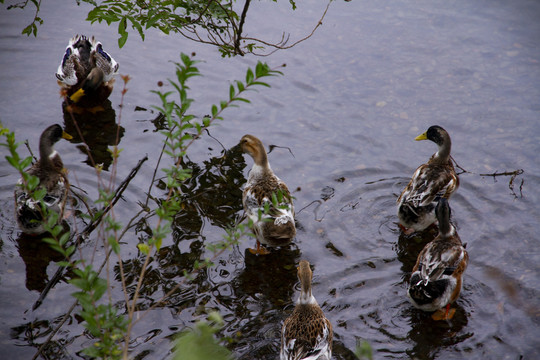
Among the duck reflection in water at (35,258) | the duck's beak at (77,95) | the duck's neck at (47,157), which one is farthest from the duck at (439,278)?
the duck's beak at (77,95)

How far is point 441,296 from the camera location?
19.3 feet

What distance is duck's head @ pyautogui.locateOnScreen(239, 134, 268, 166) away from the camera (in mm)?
7203

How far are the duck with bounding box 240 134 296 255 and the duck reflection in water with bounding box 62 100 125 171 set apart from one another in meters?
2.41

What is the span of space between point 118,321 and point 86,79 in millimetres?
6886

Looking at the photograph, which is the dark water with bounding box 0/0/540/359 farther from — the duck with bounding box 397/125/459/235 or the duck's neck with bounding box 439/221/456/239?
the duck's neck with bounding box 439/221/456/239

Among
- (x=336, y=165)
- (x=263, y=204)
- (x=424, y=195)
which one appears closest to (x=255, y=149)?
(x=263, y=204)

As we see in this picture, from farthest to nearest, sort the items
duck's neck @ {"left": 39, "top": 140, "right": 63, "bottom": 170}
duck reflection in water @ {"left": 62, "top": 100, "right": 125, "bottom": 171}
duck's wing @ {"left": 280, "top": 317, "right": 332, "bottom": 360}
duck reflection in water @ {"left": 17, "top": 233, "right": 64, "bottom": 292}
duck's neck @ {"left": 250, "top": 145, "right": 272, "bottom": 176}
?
duck reflection in water @ {"left": 62, "top": 100, "right": 125, "bottom": 171} < duck's neck @ {"left": 250, "top": 145, "right": 272, "bottom": 176} < duck's neck @ {"left": 39, "top": 140, "right": 63, "bottom": 170} < duck reflection in water @ {"left": 17, "top": 233, "right": 64, "bottom": 292} < duck's wing @ {"left": 280, "top": 317, "right": 332, "bottom": 360}

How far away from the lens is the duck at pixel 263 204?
6.48 meters

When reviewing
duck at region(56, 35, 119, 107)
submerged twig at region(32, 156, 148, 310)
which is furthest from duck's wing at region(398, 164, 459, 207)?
duck at region(56, 35, 119, 107)

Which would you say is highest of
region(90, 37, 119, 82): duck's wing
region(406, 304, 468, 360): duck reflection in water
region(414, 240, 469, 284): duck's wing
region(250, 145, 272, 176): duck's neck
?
region(90, 37, 119, 82): duck's wing

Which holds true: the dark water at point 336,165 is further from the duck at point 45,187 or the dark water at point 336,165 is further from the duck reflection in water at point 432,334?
the duck at point 45,187

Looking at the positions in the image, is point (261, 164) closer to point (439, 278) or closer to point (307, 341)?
point (439, 278)

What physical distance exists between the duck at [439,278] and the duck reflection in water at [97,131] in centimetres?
483

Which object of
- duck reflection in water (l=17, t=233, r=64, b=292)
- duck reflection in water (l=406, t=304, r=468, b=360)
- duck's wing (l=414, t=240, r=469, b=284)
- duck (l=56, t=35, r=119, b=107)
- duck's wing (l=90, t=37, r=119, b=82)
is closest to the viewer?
duck reflection in water (l=406, t=304, r=468, b=360)
